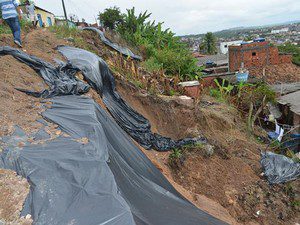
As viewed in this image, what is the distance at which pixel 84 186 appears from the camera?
7.33 ft

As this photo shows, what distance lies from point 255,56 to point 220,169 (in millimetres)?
11929

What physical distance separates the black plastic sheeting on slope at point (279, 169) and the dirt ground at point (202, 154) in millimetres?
139

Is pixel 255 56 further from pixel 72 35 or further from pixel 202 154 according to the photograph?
pixel 202 154

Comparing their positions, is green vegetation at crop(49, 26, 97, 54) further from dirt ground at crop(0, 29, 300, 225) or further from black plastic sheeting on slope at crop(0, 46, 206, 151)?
black plastic sheeting on slope at crop(0, 46, 206, 151)

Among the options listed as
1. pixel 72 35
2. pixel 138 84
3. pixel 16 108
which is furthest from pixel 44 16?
pixel 16 108

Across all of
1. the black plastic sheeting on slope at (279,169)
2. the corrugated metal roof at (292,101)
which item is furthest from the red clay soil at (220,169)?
the corrugated metal roof at (292,101)

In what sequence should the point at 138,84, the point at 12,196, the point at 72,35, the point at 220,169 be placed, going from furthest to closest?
the point at 72,35
the point at 138,84
the point at 220,169
the point at 12,196

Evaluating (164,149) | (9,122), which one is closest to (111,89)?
(164,149)

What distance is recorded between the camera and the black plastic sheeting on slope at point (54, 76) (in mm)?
4547

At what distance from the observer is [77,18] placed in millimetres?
31344

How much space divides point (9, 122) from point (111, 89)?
3292mm

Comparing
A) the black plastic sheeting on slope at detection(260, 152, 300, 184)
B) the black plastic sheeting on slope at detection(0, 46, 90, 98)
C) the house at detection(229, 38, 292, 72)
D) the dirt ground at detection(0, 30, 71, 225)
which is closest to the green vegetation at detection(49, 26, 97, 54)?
the dirt ground at detection(0, 30, 71, 225)

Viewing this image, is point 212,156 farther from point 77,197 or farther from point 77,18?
point 77,18

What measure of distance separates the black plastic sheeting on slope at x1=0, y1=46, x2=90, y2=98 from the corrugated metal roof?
724 cm
